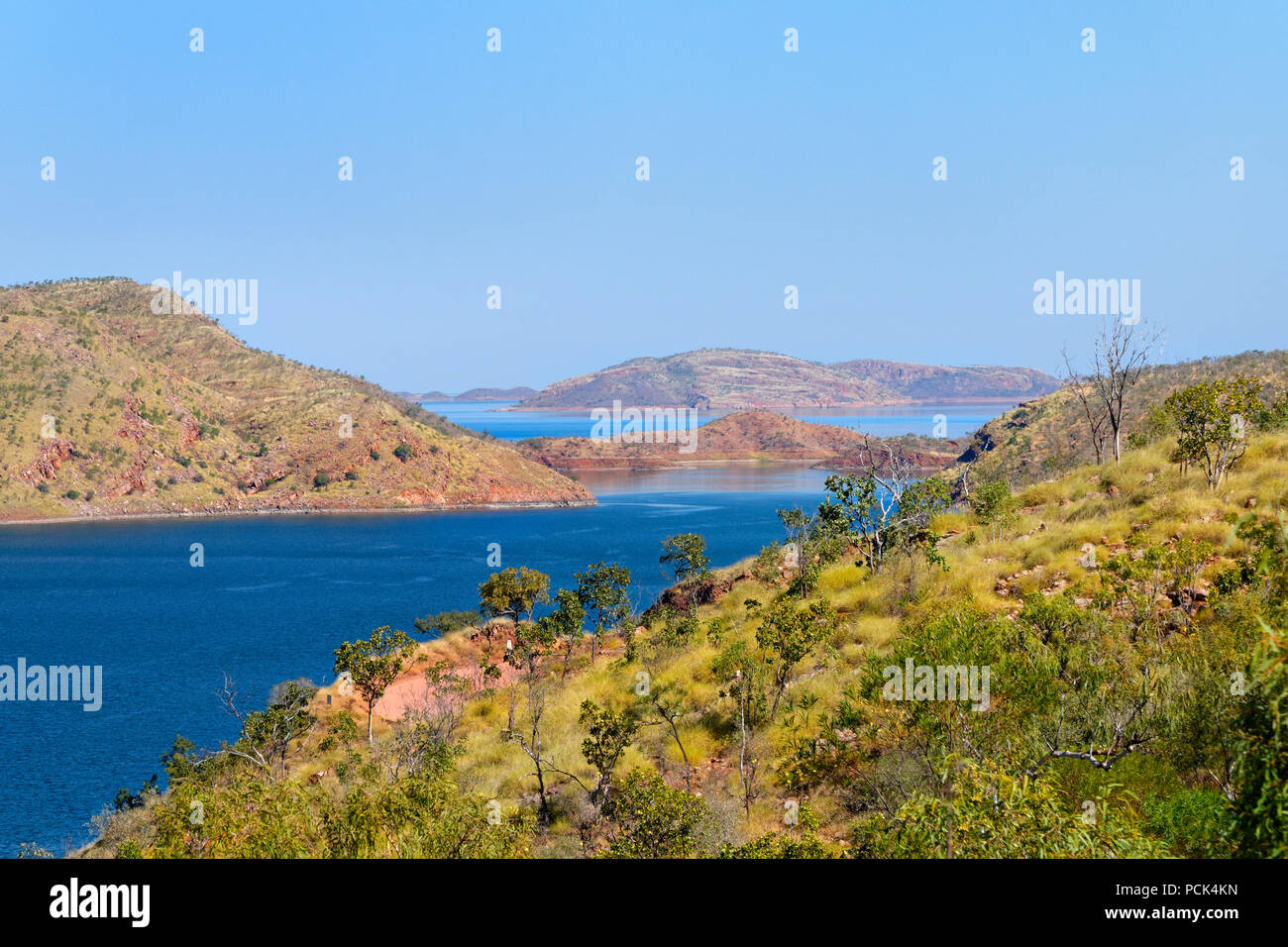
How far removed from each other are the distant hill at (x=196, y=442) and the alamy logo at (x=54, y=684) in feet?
228

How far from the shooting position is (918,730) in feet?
42.9

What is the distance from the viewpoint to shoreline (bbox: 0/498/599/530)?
106938mm

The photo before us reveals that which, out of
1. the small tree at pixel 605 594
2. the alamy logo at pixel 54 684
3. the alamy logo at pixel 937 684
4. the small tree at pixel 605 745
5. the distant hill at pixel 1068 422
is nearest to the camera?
the alamy logo at pixel 937 684

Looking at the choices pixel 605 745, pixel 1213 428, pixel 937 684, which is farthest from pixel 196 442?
pixel 937 684

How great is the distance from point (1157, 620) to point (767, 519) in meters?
94.4

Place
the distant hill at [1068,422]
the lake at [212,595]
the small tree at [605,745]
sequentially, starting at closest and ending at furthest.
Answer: the small tree at [605,745]
the lake at [212,595]
the distant hill at [1068,422]

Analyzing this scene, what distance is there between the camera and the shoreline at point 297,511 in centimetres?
10694

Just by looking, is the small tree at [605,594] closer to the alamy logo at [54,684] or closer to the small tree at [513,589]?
the small tree at [513,589]

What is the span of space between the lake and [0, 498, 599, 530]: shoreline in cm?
203

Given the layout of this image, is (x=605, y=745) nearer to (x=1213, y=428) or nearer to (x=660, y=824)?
(x=660, y=824)

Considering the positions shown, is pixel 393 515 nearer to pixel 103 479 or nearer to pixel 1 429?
pixel 103 479

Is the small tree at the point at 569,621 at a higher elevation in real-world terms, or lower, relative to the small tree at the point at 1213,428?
lower

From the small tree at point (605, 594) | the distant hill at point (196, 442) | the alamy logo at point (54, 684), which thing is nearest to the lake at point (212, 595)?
the alamy logo at point (54, 684)

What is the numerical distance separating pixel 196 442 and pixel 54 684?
83.7 m
